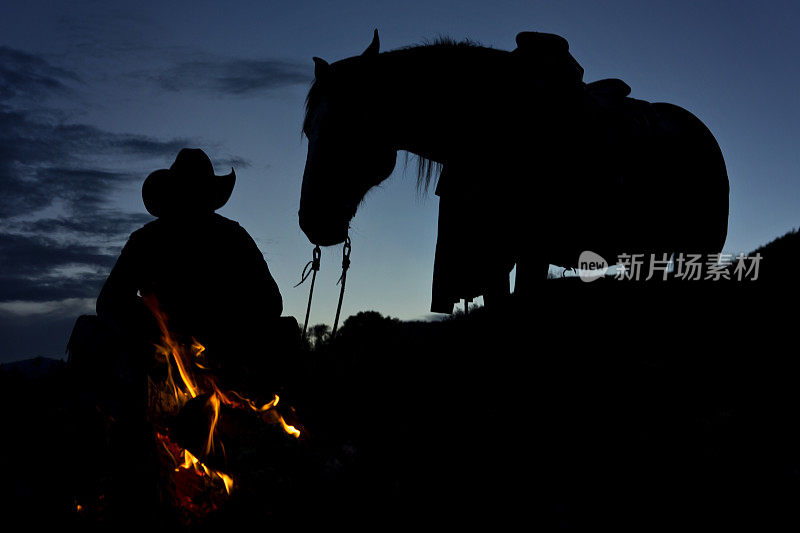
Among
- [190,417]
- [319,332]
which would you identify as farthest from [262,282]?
[319,332]

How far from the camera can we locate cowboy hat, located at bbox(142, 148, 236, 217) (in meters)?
4.36

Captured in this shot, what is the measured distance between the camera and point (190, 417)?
3.73m

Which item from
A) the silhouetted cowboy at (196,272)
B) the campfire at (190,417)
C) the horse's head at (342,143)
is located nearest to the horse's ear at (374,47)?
the horse's head at (342,143)

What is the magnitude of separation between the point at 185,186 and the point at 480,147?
2560 millimetres

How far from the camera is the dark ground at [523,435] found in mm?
3857

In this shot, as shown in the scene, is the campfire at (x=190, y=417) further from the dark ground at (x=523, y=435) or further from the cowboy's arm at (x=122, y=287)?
the cowboy's arm at (x=122, y=287)

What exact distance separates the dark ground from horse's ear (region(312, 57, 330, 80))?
2535 millimetres

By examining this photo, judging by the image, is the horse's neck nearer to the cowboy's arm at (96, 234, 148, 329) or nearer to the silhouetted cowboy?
the silhouetted cowboy

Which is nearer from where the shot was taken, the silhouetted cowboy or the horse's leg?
the silhouetted cowboy

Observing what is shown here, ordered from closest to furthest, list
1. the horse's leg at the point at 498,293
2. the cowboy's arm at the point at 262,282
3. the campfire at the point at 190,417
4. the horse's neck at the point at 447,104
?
the campfire at the point at 190,417 → the cowboy's arm at the point at 262,282 → the horse's neck at the point at 447,104 → the horse's leg at the point at 498,293

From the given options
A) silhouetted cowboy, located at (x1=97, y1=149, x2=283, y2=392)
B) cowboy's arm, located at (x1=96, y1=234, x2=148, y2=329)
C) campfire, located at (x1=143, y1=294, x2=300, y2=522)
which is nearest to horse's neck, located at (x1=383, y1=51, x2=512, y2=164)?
silhouetted cowboy, located at (x1=97, y1=149, x2=283, y2=392)

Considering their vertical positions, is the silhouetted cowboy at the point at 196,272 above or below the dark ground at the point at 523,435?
above

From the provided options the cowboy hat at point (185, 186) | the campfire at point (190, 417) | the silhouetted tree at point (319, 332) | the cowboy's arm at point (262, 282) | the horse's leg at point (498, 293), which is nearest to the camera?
the campfire at point (190, 417)

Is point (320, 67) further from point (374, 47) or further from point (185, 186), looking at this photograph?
point (185, 186)
